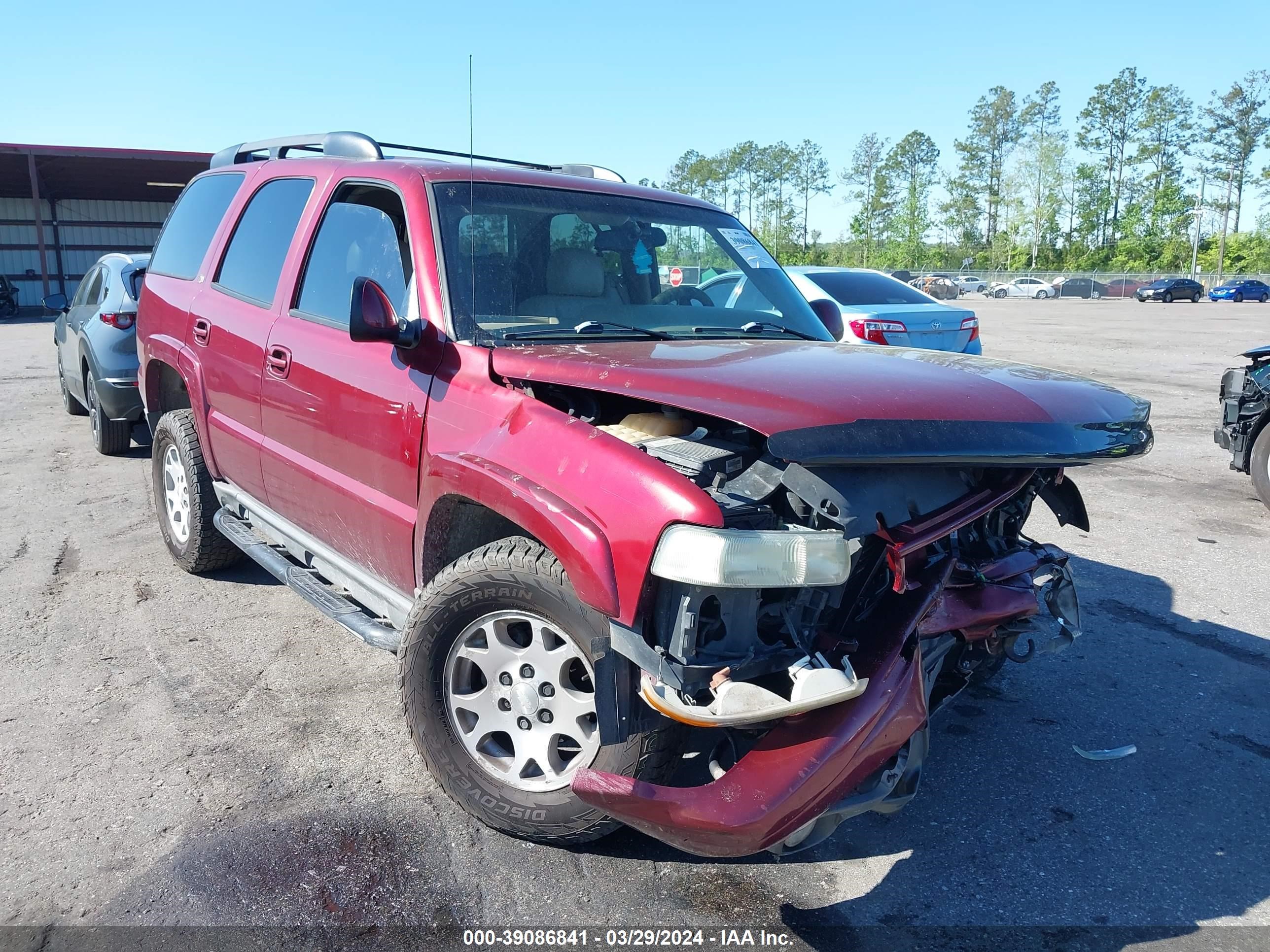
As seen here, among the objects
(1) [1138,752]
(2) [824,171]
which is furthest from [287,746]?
(2) [824,171]

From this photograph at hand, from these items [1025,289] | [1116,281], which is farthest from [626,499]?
[1116,281]

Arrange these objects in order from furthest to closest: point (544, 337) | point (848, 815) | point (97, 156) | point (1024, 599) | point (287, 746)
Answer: point (97, 156)
point (287, 746)
point (544, 337)
point (1024, 599)
point (848, 815)

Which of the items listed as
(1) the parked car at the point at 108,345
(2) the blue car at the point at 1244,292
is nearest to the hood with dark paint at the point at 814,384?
(1) the parked car at the point at 108,345

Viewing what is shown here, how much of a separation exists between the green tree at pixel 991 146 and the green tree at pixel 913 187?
117 inches

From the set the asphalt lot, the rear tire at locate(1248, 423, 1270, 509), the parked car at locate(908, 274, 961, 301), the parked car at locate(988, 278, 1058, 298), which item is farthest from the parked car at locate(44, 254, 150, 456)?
the parked car at locate(988, 278, 1058, 298)

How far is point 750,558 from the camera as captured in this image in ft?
7.23

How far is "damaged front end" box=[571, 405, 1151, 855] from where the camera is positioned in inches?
88.9

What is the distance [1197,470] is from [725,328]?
638cm

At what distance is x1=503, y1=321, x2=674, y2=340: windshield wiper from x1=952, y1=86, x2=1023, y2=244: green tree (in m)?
90.5

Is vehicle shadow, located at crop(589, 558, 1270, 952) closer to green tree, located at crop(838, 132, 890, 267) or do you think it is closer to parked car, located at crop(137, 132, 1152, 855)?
parked car, located at crop(137, 132, 1152, 855)

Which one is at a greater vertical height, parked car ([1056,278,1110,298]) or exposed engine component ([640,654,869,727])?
parked car ([1056,278,1110,298])

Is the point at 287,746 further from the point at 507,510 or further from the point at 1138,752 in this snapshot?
the point at 1138,752

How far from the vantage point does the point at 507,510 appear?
2646 mm

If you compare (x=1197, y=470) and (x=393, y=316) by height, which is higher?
(x=393, y=316)
